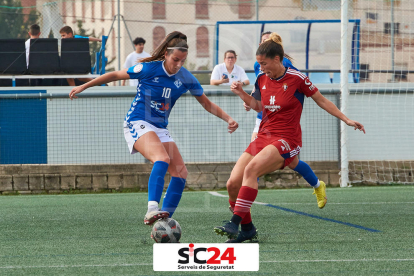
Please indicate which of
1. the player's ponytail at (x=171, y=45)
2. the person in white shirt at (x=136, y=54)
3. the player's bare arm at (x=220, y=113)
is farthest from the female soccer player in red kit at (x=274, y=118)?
the person in white shirt at (x=136, y=54)

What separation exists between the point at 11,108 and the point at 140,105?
19.5 feet

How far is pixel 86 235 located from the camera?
5730 millimetres

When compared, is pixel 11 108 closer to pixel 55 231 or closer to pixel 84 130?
pixel 84 130

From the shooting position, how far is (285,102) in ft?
17.8

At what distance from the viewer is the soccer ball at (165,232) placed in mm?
5000

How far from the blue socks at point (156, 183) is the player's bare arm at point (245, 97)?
95 cm

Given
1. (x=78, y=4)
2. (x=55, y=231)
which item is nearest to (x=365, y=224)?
(x=55, y=231)

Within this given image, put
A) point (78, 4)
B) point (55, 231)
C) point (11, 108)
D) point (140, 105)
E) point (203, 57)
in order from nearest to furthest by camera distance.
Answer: point (140, 105)
point (55, 231)
point (11, 108)
point (78, 4)
point (203, 57)

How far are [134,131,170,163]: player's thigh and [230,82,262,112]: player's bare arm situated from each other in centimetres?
84

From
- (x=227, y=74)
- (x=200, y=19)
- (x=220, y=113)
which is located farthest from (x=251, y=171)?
(x=200, y=19)

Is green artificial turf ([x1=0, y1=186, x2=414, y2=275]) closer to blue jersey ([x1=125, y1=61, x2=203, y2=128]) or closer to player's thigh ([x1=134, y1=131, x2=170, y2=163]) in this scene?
player's thigh ([x1=134, y1=131, x2=170, y2=163])

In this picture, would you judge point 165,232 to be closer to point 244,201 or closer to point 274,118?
point 244,201

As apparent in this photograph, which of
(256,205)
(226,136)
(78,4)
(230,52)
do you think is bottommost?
(256,205)

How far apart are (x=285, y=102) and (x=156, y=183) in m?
1.33
